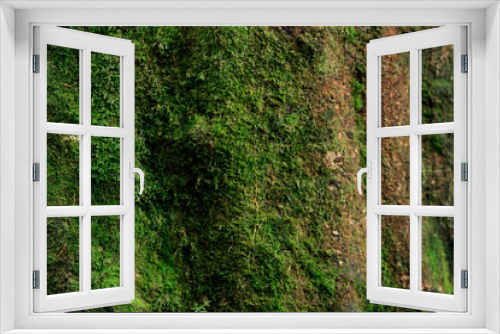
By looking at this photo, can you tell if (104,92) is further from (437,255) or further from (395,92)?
(437,255)

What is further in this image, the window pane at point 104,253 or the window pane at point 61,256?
the window pane at point 104,253

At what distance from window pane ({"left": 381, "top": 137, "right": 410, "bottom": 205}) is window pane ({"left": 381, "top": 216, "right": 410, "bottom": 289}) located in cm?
25

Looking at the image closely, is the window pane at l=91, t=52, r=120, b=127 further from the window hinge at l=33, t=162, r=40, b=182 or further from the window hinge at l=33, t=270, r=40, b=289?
the window hinge at l=33, t=270, r=40, b=289

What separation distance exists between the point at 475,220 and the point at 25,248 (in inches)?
72.0

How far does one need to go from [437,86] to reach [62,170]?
3.68 metres

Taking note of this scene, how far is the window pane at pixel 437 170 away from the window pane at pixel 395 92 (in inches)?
22.8

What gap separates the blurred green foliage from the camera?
4.03 metres

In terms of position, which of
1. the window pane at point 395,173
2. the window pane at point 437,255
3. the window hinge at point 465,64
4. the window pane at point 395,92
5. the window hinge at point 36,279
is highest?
the window pane at point 395,92

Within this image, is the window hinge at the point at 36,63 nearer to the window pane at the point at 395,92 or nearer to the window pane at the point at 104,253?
the window pane at the point at 104,253

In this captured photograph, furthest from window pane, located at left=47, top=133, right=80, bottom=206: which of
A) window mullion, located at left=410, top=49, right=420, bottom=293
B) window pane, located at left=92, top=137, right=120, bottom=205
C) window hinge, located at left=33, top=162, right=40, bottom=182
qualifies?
window mullion, located at left=410, top=49, right=420, bottom=293

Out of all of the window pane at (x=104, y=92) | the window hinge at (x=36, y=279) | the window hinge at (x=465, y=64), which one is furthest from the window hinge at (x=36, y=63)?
the window hinge at (x=465, y=64)

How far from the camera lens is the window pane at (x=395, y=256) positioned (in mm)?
4113
